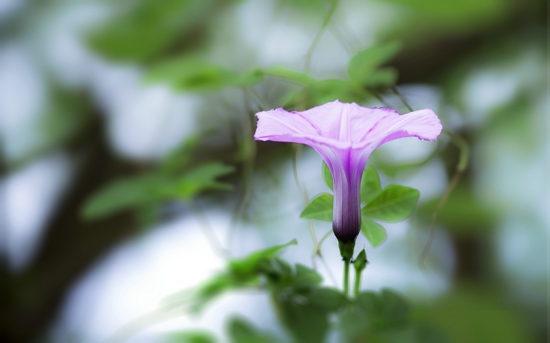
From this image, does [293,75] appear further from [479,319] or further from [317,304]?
[479,319]

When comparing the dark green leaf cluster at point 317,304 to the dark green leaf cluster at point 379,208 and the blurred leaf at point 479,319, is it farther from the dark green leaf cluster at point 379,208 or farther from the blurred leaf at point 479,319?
the blurred leaf at point 479,319

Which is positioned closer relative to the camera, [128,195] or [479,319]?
[128,195]

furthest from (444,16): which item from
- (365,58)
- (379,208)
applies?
(379,208)

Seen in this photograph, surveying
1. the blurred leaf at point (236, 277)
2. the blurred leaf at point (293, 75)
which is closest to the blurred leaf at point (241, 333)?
the blurred leaf at point (236, 277)

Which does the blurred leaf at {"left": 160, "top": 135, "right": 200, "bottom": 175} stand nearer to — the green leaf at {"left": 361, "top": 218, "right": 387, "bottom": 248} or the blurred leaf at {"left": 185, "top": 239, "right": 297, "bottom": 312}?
the blurred leaf at {"left": 185, "top": 239, "right": 297, "bottom": 312}

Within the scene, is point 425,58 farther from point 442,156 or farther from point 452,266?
point 452,266

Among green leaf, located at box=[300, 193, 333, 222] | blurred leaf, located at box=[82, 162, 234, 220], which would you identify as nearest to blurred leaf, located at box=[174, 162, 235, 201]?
blurred leaf, located at box=[82, 162, 234, 220]
